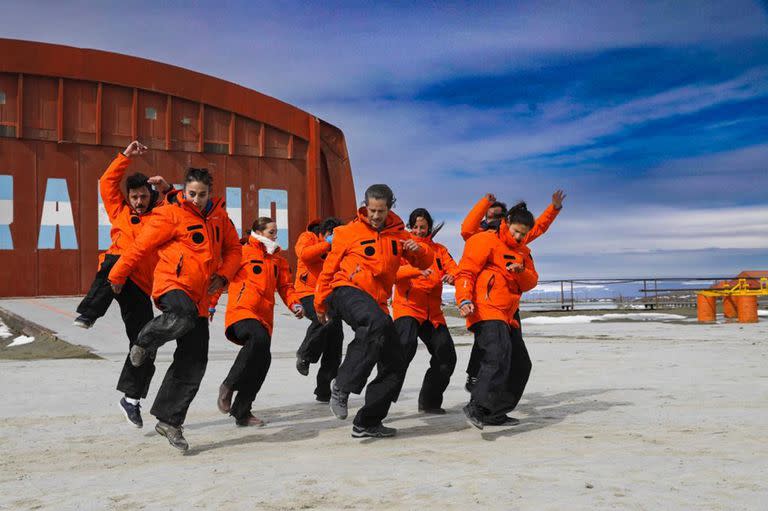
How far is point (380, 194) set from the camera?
17.6 feet

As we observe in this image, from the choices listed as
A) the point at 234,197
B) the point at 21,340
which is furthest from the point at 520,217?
the point at 234,197

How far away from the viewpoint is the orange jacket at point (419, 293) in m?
6.13

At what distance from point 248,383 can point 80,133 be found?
20611 millimetres

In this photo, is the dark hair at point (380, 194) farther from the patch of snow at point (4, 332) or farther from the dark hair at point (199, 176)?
the patch of snow at point (4, 332)


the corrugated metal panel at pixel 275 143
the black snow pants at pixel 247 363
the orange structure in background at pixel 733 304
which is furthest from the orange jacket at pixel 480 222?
the corrugated metal panel at pixel 275 143

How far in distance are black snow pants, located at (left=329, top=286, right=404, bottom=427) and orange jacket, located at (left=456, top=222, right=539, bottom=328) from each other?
0.68 metres

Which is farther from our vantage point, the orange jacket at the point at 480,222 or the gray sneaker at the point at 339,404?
the orange jacket at the point at 480,222

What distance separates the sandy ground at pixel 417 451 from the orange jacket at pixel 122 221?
1.20 metres

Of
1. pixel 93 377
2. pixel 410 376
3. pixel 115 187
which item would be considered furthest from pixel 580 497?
pixel 93 377

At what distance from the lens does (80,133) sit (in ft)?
79.2

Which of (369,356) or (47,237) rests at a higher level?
(47,237)

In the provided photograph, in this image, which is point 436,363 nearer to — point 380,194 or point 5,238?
point 380,194

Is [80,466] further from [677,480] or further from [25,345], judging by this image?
[25,345]

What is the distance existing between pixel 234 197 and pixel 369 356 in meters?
22.0
